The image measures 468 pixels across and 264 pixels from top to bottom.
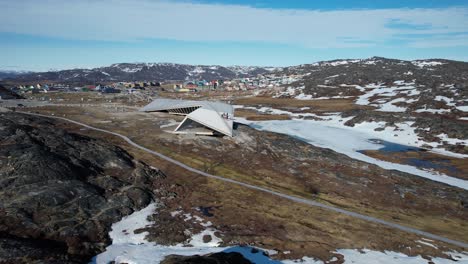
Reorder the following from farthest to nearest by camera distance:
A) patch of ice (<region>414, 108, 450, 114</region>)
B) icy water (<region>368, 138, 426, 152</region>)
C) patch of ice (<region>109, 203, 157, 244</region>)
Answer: patch of ice (<region>414, 108, 450, 114</region>)
icy water (<region>368, 138, 426, 152</region>)
patch of ice (<region>109, 203, 157, 244</region>)

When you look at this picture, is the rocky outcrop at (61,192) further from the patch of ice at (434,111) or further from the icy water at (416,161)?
the patch of ice at (434,111)

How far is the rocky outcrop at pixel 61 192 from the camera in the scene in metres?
30.4

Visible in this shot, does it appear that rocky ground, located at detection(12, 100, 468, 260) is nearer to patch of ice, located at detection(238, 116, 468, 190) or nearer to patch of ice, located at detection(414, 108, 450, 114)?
patch of ice, located at detection(238, 116, 468, 190)

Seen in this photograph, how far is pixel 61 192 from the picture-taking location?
38.8 m

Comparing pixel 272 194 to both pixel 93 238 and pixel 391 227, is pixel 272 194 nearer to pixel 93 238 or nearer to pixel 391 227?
pixel 391 227

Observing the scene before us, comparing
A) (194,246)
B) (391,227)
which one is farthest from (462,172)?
(194,246)

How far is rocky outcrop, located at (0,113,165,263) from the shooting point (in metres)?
30.4

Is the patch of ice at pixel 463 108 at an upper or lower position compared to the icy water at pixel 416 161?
upper

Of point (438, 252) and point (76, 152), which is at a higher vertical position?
point (76, 152)

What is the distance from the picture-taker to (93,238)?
32.9 metres

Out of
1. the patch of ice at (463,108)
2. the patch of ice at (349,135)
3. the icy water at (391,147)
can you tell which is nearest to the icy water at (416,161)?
the icy water at (391,147)

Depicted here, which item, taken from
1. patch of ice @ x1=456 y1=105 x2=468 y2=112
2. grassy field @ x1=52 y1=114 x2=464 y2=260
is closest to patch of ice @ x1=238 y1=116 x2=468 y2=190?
grassy field @ x1=52 y1=114 x2=464 y2=260

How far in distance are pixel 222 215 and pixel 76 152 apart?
84.7 ft

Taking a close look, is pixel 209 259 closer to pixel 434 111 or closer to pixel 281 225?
pixel 281 225
